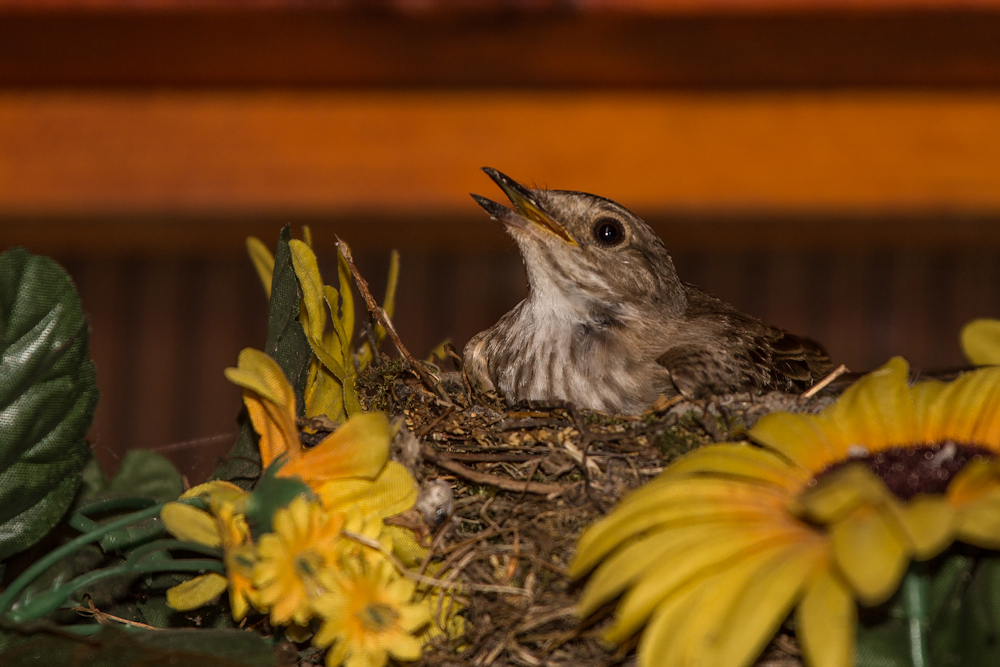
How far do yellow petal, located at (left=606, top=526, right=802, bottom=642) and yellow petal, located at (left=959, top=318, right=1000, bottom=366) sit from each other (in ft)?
1.46

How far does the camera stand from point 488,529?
0.90m

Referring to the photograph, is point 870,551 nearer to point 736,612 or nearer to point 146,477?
point 736,612

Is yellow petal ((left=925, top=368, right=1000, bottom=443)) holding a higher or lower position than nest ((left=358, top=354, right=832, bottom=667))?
higher

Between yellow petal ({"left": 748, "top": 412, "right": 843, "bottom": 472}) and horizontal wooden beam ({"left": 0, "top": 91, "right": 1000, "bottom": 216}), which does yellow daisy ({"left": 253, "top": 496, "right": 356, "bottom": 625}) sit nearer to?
yellow petal ({"left": 748, "top": 412, "right": 843, "bottom": 472})

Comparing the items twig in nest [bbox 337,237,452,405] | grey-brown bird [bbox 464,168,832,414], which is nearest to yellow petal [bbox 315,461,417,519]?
twig in nest [bbox 337,237,452,405]

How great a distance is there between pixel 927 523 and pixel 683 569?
16 centimetres

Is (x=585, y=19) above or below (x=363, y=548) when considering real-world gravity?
above

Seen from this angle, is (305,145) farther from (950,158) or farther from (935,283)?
(935,283)

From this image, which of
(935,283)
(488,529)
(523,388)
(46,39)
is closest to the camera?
(488,529)

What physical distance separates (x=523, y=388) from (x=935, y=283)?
152 cm

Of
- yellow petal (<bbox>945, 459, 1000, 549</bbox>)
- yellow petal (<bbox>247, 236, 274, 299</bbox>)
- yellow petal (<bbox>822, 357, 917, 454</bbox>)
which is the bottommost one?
yellow petal (<bbox>945, 459, 1000, 549</bbox>)

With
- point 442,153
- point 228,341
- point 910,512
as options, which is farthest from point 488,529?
point 228,341

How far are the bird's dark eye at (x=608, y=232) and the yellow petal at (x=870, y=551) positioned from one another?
90 cm

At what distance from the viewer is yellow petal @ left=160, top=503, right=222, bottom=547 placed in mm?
767
